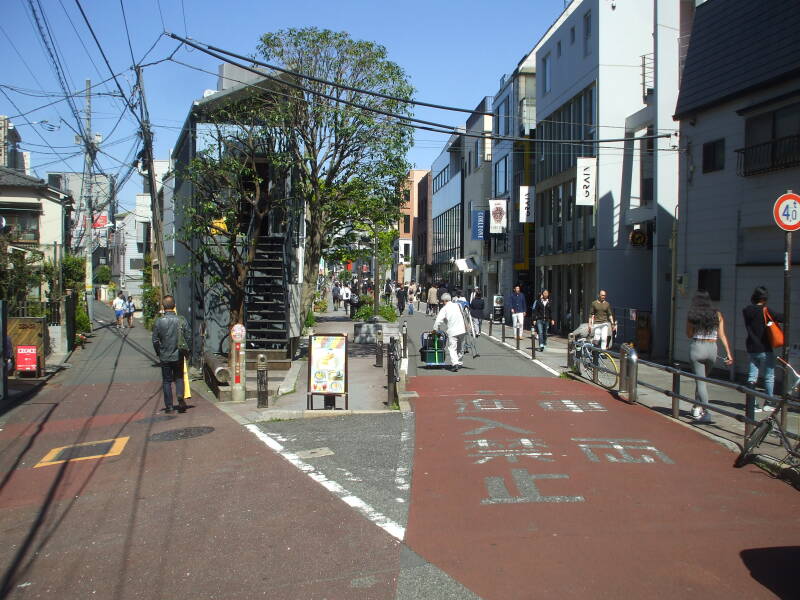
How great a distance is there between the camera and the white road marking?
6.10m

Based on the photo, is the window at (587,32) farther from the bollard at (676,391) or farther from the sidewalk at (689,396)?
the bollard at (676,391)

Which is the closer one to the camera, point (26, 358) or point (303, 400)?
point (303, 400)

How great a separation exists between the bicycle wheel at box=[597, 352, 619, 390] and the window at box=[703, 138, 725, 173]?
6600 mm

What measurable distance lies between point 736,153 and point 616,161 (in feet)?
30.5

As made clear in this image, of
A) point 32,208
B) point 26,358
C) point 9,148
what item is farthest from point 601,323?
point 9,148

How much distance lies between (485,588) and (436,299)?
106 ft

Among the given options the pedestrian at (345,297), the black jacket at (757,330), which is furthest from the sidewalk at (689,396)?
the pedestrian at (345,297)

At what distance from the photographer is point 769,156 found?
50.8 ft

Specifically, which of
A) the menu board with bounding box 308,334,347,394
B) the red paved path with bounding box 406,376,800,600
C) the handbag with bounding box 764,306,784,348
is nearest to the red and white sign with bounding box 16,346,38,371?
the menu board with bounding box 308,334,347,394

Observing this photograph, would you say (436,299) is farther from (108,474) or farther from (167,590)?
(167,590)

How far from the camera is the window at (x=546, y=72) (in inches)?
1236

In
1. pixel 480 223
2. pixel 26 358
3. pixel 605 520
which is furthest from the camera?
pixel 480 223

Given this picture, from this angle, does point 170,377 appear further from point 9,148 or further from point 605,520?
point 9,148

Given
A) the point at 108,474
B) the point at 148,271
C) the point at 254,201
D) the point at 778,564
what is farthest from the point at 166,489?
the point at 148,271
